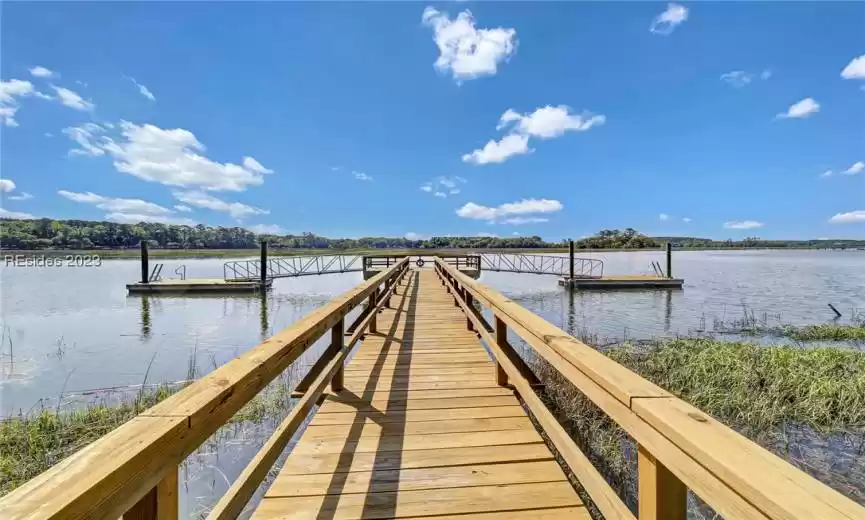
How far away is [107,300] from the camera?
15.6 m

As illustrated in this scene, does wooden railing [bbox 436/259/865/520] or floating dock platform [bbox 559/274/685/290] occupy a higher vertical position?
wooden railing [bbox 436/259/865/520]

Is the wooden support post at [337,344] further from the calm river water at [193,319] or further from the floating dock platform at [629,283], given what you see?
the floating dock platform at [629,283]

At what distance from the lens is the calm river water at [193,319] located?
6.81m

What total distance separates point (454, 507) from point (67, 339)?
11.5m

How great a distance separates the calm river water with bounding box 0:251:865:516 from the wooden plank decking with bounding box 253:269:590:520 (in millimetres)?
1703

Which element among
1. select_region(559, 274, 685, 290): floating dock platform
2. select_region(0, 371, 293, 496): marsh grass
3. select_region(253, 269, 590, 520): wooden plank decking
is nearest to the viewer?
select_region(253, 269, 590, 520): wooden plank decking

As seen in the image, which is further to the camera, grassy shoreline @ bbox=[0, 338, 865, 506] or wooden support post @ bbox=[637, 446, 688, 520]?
grassy shoreline @ bbox=[0, 338, 865, 506]

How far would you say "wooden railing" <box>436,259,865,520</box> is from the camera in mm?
643

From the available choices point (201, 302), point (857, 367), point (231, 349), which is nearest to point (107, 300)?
point (201, 302)

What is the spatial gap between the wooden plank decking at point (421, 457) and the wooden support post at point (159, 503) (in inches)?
33.4

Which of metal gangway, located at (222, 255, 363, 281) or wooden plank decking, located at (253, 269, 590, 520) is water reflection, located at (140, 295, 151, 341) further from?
wooden plank decking, located at (253, 269, 590, 520)

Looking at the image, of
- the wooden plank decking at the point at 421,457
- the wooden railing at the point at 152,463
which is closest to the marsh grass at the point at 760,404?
the wooden plank decking at the point at 421,457

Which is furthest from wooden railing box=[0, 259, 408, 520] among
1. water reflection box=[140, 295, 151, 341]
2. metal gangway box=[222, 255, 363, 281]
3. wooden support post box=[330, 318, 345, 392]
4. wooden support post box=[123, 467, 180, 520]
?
metal gangway box=[222, 255, 363, 281]

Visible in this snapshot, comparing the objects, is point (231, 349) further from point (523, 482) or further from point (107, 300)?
point (107, 300)
